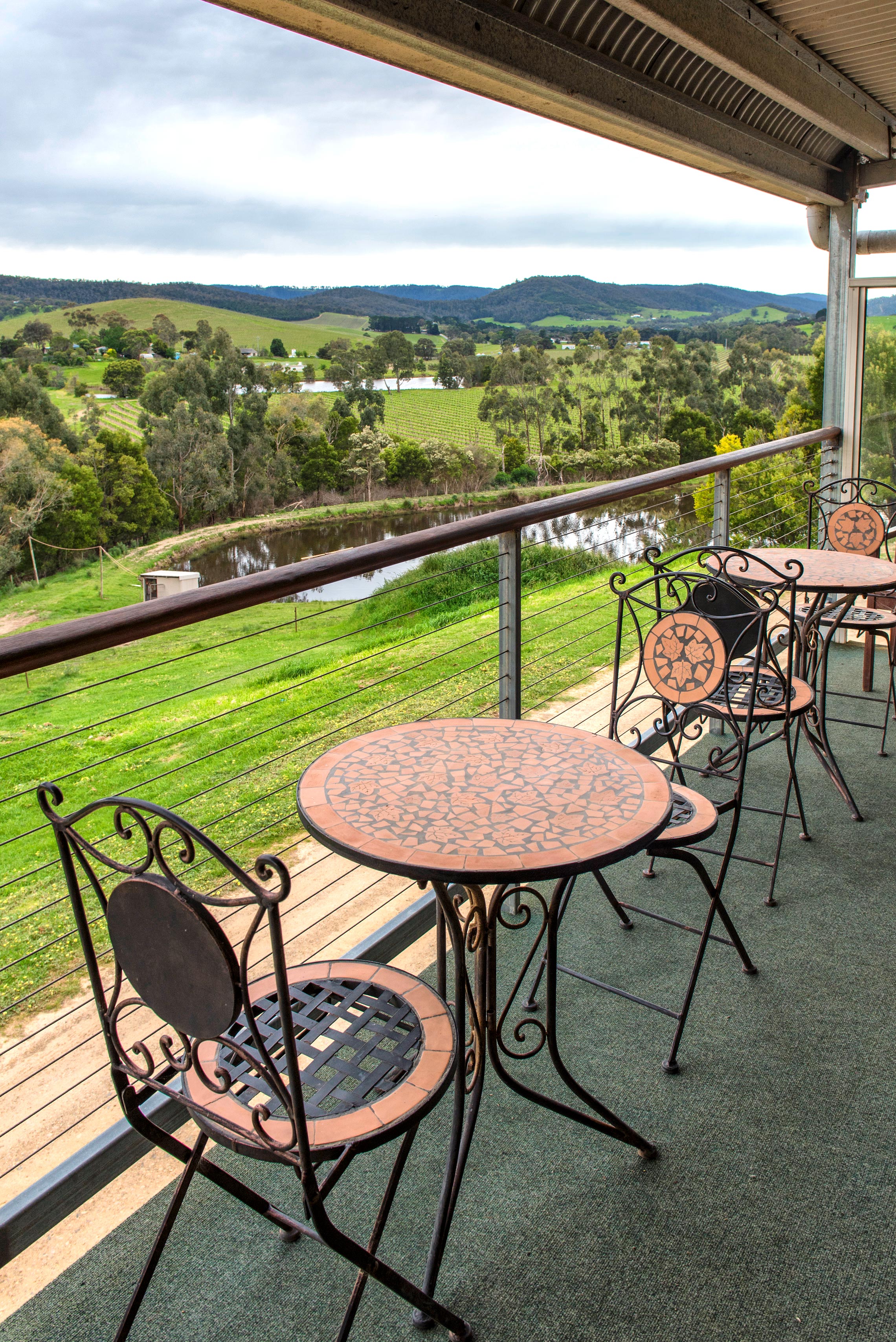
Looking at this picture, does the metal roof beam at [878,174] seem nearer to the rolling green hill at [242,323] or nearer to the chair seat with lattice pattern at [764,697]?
the chair seat with lattice pattern at [764,697]

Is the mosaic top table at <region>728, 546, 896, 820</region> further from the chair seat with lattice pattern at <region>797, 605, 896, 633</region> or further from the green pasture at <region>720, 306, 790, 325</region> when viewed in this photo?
the green pasture at <region>720, 306, 790, 325</region>

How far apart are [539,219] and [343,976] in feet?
151

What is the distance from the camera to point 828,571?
3203 mm

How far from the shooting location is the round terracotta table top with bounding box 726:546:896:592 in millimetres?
2965

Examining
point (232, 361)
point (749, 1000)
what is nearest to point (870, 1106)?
point (749, 1000)

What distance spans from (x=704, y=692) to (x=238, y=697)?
61.9 ft

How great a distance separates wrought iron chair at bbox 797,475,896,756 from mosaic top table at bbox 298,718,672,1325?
1.93 m

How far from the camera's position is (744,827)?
313cm

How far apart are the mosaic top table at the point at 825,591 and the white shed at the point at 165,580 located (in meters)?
20.8

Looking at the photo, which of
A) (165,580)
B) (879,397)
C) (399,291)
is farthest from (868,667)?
(399,291)

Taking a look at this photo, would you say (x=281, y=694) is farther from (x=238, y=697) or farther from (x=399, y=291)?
(x=399, y=291)

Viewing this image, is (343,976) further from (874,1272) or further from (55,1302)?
(874,1272)

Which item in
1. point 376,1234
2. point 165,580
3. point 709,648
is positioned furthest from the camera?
point 165,580

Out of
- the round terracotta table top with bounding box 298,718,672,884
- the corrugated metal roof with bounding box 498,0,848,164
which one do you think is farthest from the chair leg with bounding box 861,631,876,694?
the round terracotta table top with bounding box 298,718,672,884
